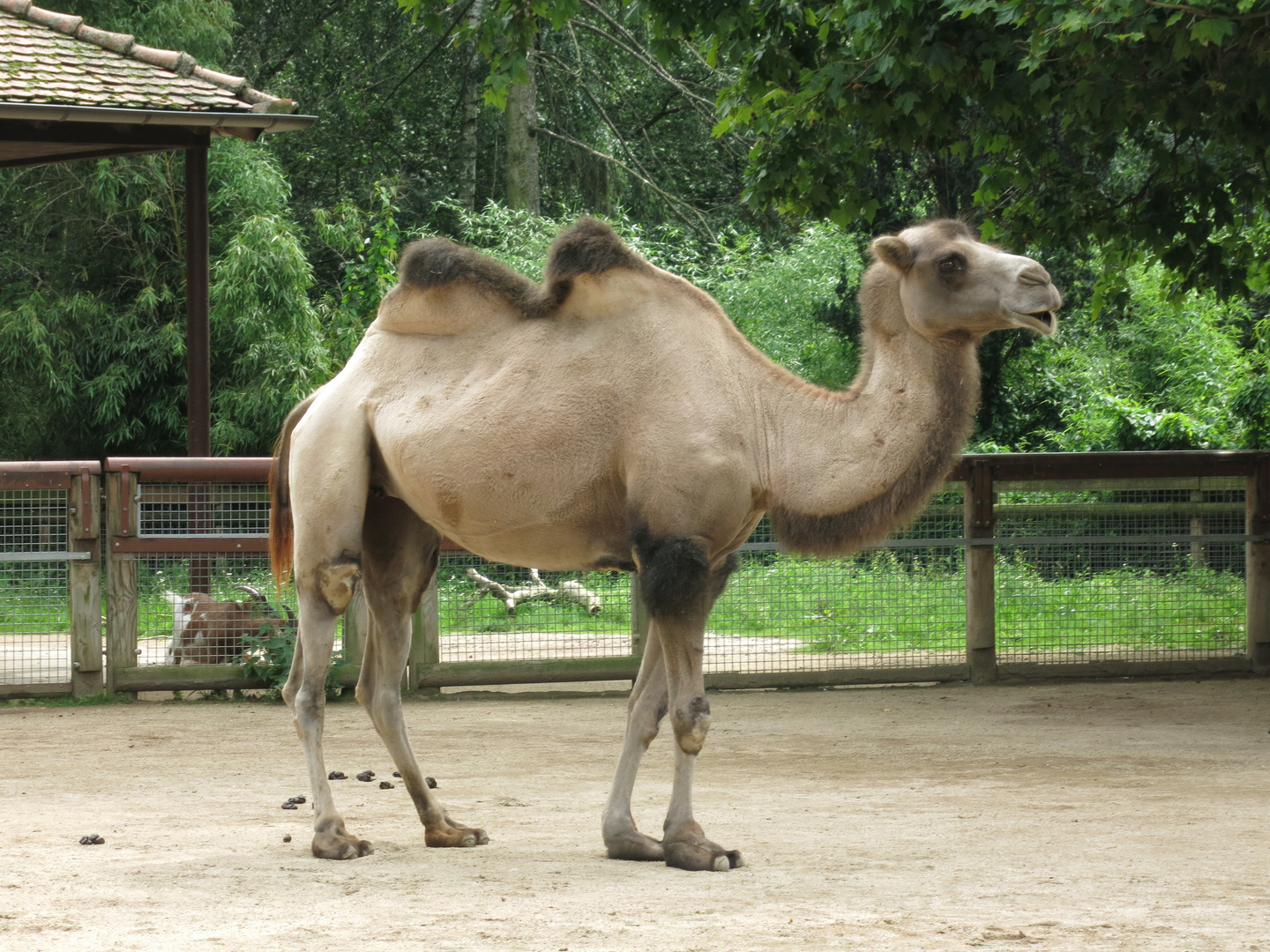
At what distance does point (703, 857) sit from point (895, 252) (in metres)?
2.18

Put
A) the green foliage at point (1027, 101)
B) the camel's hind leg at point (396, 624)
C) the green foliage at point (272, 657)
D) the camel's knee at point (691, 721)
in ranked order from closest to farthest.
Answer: the camel's knee at point (691, 721) < the camel's hind leg at point (396, 624) < the green foliage at point (1027, 101) < the green foliage at point (272, 657)

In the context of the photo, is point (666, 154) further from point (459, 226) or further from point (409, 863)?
point (409, 863)

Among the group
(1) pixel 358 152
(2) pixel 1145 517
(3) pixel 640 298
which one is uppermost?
(1) pixel 358 152

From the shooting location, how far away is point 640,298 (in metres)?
5.47

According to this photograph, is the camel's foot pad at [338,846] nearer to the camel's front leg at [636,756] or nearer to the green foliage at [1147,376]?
the camel's front leg at [636,756]

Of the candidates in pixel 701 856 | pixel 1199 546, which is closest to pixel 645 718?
pixel 701 856

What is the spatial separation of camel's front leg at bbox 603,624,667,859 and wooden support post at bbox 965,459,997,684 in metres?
4.89

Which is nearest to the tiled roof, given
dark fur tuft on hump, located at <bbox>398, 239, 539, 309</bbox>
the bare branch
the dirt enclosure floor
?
the dirt enclosure floor

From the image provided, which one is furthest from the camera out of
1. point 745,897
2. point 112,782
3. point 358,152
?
point 358,152

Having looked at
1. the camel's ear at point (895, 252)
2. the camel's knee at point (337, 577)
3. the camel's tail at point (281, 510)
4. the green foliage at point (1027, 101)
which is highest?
the green foliage at point (1027, 101)

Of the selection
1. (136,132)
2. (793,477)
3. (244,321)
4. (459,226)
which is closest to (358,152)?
(459,226)

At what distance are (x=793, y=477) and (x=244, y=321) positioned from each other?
1413 cm

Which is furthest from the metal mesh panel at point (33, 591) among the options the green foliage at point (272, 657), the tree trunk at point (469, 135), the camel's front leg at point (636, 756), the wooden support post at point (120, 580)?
the tree trunk at point (469, 135)

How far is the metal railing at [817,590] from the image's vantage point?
9.32 meters
